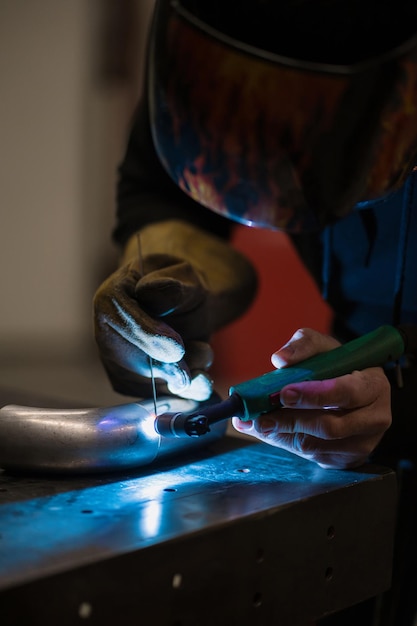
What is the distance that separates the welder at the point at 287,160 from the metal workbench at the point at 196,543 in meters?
0.06

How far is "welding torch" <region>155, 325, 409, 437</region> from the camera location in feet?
1.95

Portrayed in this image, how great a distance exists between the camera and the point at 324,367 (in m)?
0.63

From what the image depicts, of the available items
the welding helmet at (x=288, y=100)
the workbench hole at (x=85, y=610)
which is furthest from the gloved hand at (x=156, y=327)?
the workbench hole at (x=85, y=610)

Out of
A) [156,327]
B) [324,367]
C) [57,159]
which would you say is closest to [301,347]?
[324,367]

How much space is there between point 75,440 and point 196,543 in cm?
19

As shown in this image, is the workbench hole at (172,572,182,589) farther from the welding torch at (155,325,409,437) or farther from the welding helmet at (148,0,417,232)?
the welding helmet at (148,0,417,232)

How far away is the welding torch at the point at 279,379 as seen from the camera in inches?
23.4

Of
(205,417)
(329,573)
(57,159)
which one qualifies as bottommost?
(329,573)

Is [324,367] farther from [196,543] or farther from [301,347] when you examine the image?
[196,543]

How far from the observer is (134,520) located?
50 cm

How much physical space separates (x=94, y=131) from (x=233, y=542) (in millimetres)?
3312

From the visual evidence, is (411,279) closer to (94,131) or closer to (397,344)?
(397,344)

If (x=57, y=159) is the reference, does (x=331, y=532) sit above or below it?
below

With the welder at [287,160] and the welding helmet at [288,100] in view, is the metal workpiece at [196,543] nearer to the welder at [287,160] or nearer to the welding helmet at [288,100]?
the welder at [287,160]
